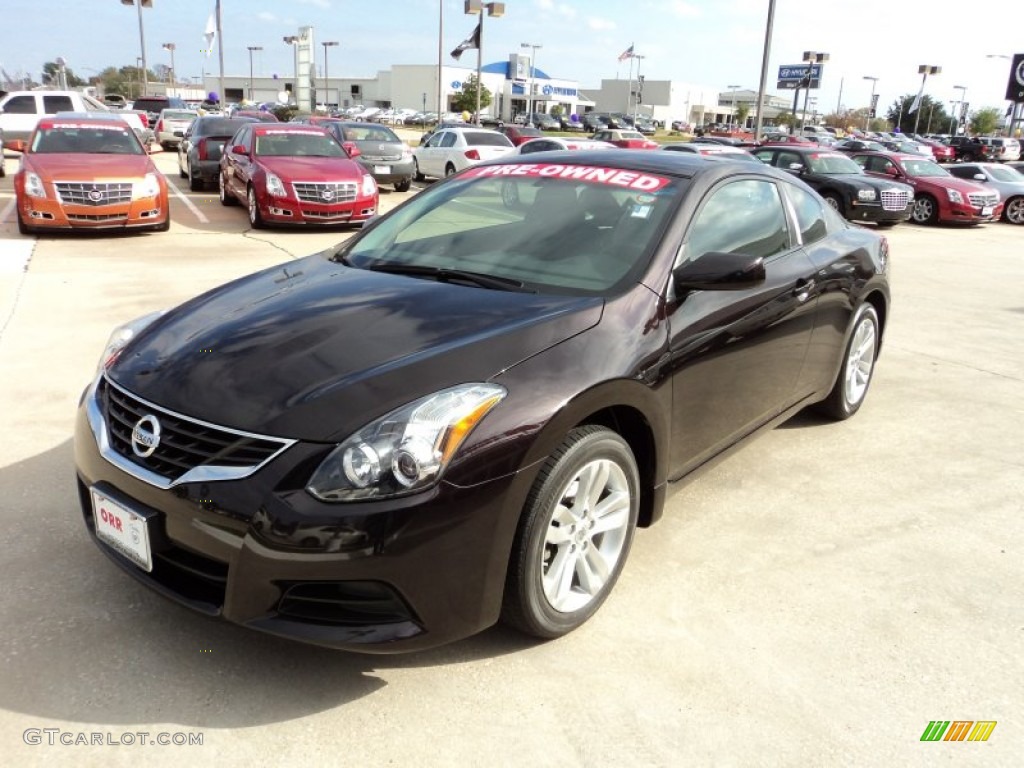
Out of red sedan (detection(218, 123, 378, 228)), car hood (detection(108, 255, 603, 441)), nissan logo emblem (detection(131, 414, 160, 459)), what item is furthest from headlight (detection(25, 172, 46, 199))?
nissan logo emblem (detection(131, 414, 160, 459))

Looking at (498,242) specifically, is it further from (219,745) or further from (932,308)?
(932,308)

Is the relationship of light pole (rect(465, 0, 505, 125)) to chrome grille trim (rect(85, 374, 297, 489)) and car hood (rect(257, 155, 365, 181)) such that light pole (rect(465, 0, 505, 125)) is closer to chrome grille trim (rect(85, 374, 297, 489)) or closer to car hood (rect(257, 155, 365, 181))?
car hood (rect(257, 155, 365, 181))

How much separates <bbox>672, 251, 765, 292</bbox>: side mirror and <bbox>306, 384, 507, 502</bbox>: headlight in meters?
1.16

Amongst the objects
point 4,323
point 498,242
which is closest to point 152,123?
point 4,323

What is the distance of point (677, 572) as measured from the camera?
3.31m

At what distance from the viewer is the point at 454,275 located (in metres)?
3.28

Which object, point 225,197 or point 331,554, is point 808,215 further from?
point 225,197

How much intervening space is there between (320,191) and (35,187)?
3.57 meters

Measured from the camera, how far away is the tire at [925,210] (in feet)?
60.6

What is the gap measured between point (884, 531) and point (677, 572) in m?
1.11

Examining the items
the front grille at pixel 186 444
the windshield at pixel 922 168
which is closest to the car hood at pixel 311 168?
the front grille at pixel 186 444

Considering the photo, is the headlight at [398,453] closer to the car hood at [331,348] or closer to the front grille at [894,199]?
the car hood at [331,348]

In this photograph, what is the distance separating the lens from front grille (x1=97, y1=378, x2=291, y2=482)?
232cm

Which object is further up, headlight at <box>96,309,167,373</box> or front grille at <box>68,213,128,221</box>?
headlight at <box>96,309,167,373</box>
